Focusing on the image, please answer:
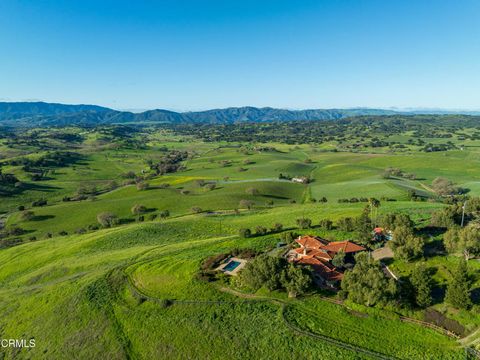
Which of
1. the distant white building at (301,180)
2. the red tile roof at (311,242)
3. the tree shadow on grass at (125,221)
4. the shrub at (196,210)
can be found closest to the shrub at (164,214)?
the shrub at (196,210)

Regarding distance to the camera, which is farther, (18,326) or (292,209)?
(292,209)

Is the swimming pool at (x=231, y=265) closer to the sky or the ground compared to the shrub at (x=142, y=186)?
closer to the sky

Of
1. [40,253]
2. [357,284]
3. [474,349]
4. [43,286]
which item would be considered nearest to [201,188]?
[40,253]

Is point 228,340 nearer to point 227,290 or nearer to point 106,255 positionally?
point 227,290

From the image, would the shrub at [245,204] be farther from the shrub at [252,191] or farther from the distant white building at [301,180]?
the distant white building at [301,180]

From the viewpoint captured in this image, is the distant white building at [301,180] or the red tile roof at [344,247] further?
the distant white building at [301,180]

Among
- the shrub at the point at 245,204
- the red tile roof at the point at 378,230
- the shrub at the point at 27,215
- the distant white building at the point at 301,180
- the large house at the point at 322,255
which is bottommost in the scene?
the shrub at the point at 27,215

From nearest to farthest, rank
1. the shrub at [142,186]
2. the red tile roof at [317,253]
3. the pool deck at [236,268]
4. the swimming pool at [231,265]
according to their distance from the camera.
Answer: the pool deck at [236,268] → the swimming pool at [231,265] → the red tile roof at [317,253] → the shrub at [142,186]
